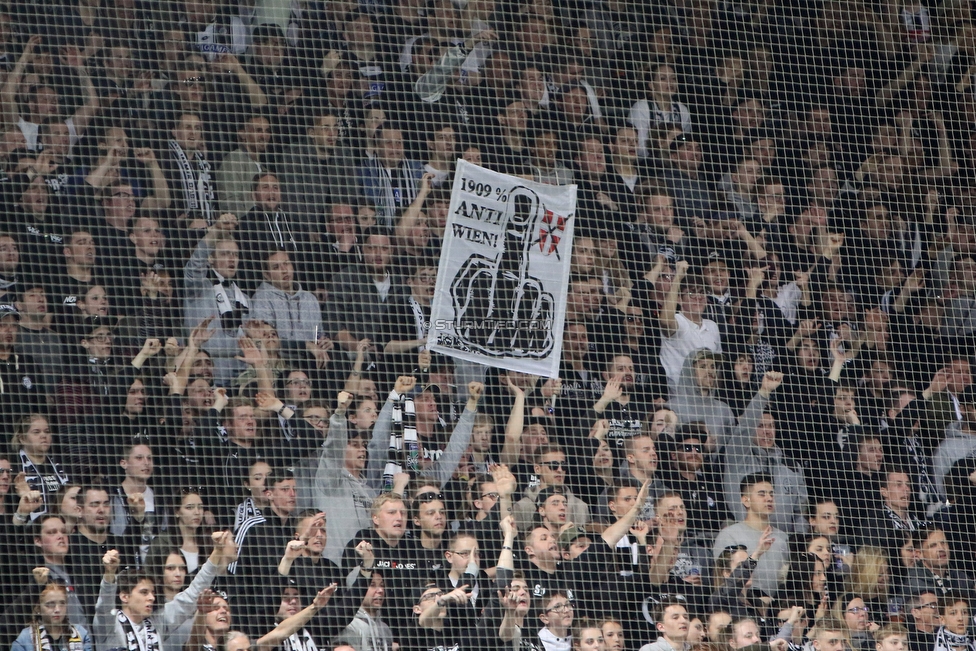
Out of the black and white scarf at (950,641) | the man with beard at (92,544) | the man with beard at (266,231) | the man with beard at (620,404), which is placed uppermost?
the man with beard at (266,231)

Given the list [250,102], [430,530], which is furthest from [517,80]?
[430,530]

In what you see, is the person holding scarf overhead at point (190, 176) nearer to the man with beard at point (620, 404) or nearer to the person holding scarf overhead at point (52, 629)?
the person holding scarf overhead at point (52, 629)

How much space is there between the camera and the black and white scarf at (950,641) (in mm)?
5691

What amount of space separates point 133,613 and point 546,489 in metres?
1.71

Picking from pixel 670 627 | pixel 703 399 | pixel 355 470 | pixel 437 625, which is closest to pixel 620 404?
pixel 703 399

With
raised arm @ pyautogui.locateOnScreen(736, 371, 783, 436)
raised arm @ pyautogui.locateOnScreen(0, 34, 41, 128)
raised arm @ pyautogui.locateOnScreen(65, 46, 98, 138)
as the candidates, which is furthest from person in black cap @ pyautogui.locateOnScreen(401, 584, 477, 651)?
raised arm @ pyautogui.locateOnScreen(0, 34, 41, 128)

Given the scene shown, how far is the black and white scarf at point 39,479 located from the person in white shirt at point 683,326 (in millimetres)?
2634

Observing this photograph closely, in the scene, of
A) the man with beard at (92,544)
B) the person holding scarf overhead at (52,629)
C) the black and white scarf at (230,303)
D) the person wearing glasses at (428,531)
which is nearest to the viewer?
the person holding scarf overhead at (52,629)

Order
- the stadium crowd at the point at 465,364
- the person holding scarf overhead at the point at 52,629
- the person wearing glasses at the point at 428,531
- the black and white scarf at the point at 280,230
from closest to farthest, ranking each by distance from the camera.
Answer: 1. the person holding scarf overhead at the point at 52,629
2. the stadium crowd at the point at 465,364
3. the person wearing glasses at the point at 428,531
4. the black and white scarf at the point at 280,230

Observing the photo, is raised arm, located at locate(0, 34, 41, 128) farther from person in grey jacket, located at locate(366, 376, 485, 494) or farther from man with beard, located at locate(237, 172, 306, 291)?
person in grey jacket, located at locate(366, 376, 485, 494)

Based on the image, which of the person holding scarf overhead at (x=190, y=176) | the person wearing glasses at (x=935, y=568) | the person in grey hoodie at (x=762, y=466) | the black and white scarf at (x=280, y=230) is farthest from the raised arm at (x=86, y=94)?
the person wearing glasses at (x=935, y=568)

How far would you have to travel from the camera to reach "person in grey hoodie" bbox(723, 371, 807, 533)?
583 cm

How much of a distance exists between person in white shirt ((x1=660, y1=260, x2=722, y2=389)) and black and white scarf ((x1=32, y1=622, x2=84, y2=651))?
2.73m

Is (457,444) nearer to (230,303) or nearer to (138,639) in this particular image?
(230,303)
